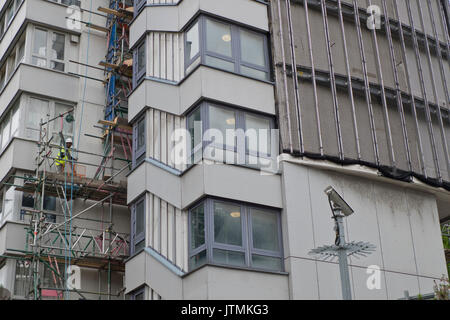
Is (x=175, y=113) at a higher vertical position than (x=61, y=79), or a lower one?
lower

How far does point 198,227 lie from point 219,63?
5.23m

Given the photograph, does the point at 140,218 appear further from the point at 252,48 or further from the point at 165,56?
the point at 252,48

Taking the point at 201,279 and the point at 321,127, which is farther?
the point at 321,127

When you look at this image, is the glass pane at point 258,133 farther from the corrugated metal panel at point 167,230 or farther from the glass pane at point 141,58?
the glass pane at point 141,58

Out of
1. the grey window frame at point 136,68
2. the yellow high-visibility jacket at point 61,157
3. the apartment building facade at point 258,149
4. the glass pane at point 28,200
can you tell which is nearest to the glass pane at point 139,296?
the apartment building facade at point 258,149

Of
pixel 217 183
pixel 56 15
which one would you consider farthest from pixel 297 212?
pixel 56 15

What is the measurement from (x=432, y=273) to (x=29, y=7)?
1782 centimetres

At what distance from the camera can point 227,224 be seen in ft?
66.0

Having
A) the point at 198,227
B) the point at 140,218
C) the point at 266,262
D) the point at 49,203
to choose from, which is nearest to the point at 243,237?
the point at 266,262

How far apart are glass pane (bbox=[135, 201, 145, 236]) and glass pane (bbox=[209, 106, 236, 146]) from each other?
376cm

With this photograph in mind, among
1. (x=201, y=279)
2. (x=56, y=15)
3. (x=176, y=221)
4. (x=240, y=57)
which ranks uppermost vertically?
(x=56, y=15)

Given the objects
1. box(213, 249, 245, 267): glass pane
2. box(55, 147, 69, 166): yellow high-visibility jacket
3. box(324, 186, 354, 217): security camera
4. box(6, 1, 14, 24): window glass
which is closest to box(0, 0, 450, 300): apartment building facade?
box(213, 249, 245, 267): glass pane
